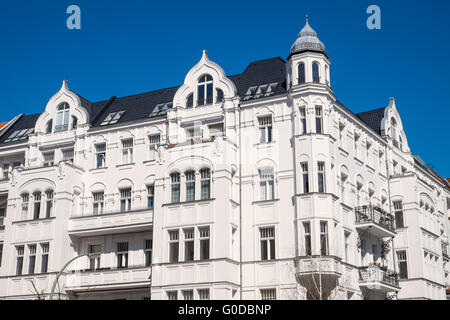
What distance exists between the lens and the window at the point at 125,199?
139 feet

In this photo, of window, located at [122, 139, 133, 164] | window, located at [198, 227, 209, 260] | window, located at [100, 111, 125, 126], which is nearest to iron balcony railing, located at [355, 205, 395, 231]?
Answer: window, located at [198, 227, 209, 260]

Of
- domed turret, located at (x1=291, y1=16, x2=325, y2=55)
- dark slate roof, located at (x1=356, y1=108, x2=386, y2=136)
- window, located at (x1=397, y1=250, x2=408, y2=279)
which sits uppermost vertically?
domed turret, located at (x1=291, y1=16, x2=325, y2=55)

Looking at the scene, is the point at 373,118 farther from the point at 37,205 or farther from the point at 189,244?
the point at 37,205

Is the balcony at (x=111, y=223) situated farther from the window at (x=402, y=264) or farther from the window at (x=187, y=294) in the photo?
the window at (x=402, y=264)

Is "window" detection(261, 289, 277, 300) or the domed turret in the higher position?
the domed turret

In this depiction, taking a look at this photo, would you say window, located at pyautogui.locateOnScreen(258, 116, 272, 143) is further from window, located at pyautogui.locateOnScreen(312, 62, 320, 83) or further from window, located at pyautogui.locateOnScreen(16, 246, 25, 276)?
window, located at pyautogui.locateOnScreen(16, 246, 25, 276)

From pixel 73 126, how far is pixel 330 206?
1990 centimetres

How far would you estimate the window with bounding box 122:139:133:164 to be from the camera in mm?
43719

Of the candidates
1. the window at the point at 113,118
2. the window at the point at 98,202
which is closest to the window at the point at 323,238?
the window at the point at 98,202

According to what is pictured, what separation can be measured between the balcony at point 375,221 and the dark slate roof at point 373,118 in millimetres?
7418

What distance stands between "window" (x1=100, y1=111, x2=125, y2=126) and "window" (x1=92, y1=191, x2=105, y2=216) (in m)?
5.30

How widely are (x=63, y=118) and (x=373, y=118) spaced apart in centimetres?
2270

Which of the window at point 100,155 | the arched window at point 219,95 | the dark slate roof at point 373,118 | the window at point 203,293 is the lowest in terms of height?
the window at point 203,293
